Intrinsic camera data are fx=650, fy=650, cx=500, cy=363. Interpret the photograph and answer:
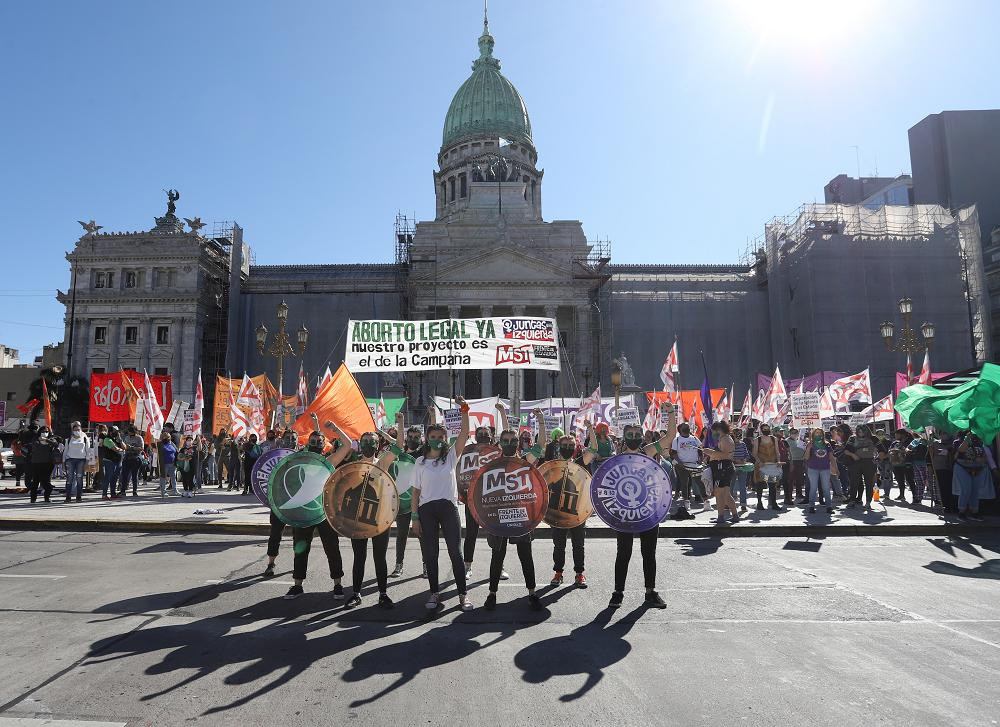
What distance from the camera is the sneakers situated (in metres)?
6.50

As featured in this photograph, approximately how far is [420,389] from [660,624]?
131 feet

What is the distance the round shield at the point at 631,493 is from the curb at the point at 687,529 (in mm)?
4511

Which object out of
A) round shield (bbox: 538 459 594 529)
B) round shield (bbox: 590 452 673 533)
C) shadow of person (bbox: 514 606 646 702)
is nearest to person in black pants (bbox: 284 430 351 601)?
round shield (bbox: 538 459 594 529)

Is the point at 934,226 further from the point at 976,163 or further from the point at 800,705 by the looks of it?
the point at 800,705

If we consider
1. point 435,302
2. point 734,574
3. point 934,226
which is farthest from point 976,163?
point 734,574

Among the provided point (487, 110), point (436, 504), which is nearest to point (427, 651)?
point (436, 504)

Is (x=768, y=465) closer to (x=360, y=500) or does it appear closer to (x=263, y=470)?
(x=263, y=470)

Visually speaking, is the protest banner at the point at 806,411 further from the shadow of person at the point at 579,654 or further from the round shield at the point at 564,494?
the shadow of person at the point at 579,654

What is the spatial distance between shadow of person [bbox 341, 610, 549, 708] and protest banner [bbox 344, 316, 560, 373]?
28.1ft

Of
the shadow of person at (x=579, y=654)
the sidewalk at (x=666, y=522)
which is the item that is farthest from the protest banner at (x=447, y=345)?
the shadow of person at (x=579, y=654)

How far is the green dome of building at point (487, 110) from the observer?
6775 cm

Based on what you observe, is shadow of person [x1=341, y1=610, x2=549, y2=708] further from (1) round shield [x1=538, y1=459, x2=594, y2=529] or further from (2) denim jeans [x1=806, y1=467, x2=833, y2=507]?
(2) denim jeans [x1=806, y1=467, x2=833, y2=507]

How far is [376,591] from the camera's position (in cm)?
733

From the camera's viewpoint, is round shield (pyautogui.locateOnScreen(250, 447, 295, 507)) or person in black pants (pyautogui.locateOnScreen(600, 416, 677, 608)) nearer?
person in black pants (pyautogui.locateOnScreen(600, 416, 677, 608))
